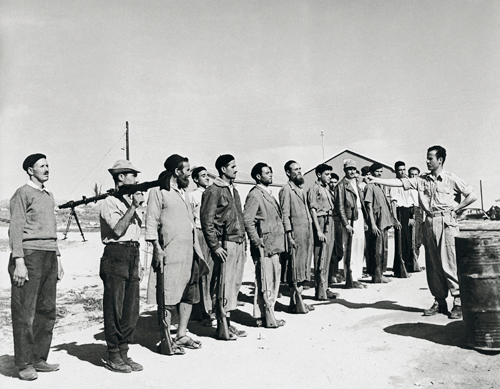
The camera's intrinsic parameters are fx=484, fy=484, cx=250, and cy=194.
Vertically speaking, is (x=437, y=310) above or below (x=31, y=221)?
below

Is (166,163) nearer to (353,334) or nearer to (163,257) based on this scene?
(163,257)

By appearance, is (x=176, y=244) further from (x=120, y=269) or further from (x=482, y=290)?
(x=482, y=290)

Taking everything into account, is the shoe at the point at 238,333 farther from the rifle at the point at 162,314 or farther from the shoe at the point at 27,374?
the shoe at the point at 27,374

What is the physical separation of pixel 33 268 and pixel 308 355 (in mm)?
2863

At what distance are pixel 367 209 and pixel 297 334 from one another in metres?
4.36

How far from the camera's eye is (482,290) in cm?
479

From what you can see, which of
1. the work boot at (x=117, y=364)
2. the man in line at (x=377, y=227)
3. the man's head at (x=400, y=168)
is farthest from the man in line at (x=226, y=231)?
the man's head at (x=400, y=168)

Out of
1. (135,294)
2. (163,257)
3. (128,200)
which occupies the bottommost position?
(135,294)

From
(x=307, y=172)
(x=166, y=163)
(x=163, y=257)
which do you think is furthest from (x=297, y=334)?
(x=307, y=172)

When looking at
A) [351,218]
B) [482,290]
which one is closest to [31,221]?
[482,290]

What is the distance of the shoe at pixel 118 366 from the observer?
15.0 ft

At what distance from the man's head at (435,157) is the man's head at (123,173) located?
3.84 metres

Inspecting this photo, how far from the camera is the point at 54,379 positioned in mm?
4422

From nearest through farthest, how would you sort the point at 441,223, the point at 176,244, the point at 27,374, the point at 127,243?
the point at 27,374
the point at 127,243
the point at 176,244
the point at 441,223
